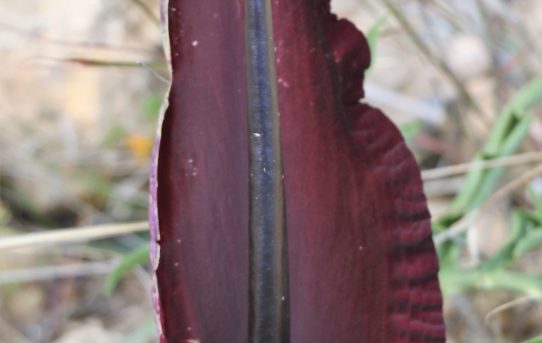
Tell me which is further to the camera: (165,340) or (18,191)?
(18,191)

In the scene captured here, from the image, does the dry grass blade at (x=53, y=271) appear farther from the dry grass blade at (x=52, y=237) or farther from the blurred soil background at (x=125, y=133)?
the dry grass blade at (x=52, y=237)

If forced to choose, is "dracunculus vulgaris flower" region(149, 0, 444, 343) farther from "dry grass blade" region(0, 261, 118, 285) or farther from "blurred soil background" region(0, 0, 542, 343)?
"dry grass blade" region(0, 261, 118, 285)

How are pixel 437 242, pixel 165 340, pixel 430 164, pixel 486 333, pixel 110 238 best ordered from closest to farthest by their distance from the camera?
pixel 165 340 < pixel 437 242 < pixel 486 333 < pixel 110 238 < pixel 430 164

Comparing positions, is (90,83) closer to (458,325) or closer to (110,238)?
(110,238)

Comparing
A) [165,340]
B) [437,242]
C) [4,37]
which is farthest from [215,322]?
[4,37]

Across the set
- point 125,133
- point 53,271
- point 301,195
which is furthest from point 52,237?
point 125,133

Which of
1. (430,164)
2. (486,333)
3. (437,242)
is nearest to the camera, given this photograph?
(437,242)

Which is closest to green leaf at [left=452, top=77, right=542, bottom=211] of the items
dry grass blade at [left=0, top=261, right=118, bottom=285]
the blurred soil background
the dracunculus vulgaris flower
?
the blurred soil background

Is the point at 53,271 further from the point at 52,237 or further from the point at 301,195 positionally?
the point at 301,195
